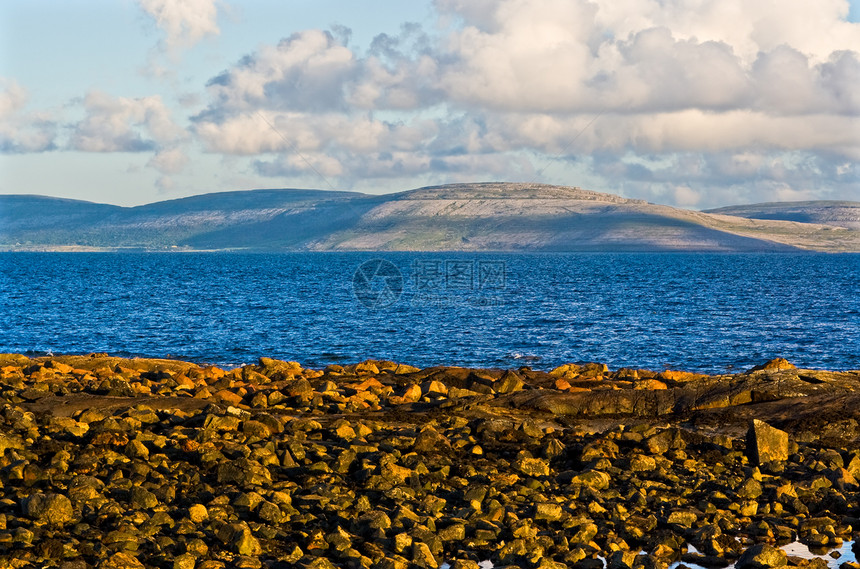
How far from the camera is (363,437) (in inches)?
741

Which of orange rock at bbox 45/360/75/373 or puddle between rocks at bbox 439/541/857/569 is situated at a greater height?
orange rock at bbox 45/360/75/373

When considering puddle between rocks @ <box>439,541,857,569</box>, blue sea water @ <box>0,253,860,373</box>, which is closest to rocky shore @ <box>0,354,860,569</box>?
puddle between rocks @ <box>439,541,857,569</box>

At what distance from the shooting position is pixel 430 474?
16.2 metres

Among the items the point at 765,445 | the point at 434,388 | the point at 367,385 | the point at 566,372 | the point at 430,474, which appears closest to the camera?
the point at 430,474

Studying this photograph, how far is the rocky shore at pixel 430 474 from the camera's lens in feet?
43.0

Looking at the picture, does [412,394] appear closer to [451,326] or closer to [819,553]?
[819,553]

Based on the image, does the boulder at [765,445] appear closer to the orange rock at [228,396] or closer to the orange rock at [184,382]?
the orange rock at [228,396]

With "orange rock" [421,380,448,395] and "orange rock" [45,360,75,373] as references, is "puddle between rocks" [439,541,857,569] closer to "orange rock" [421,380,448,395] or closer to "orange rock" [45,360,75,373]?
"orange rock" [421,380,448,395]

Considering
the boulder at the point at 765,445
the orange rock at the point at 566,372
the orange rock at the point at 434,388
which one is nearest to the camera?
the boulder at the point at 765,445

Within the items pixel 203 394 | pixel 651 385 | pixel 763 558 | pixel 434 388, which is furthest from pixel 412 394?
pixel 763 558

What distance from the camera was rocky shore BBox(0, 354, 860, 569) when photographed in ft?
43.0

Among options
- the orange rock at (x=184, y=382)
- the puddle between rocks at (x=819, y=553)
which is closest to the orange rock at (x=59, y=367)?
the orange rock at (x=184, y=382)

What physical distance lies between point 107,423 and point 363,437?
5.23 metres

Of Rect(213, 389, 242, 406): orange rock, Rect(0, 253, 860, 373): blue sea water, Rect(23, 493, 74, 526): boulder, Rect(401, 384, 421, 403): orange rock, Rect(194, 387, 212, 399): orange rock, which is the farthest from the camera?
Rect(0, 253, 860, 373): blue sea water
